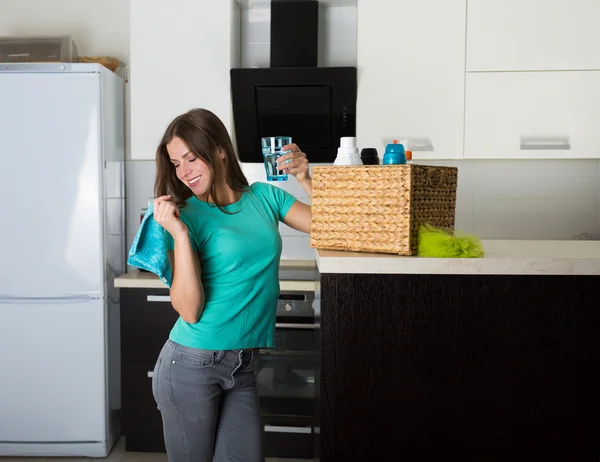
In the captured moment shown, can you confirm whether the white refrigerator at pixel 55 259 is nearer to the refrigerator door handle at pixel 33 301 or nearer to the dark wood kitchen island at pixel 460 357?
the refrigerator door handle at pixel 33 301

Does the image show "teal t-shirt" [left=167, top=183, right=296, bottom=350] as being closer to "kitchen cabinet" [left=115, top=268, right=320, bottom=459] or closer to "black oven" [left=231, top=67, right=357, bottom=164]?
"kitchen cabinet" [left=115, top=268, right=320, bottom=459]

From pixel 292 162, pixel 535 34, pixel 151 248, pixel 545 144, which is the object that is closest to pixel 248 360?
pixel 151 248

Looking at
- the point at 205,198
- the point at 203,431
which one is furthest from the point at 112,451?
the point at 205,198

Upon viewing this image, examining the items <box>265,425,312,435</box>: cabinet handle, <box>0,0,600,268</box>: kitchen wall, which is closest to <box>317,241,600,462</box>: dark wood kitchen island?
<box>265,425,312,435</box>: cabinet handle

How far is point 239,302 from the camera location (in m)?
1.48

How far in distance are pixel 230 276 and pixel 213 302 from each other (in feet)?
0.23

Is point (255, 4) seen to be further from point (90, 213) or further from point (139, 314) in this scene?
point (139, 314)

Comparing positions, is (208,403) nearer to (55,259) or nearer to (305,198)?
(55,259)

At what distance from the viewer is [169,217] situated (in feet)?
4.47

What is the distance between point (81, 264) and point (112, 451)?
89 centimetres

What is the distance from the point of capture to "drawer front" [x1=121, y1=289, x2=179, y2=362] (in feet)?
9.22

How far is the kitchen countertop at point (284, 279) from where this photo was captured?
2.72 meters

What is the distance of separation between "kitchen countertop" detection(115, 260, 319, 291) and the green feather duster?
1371mm

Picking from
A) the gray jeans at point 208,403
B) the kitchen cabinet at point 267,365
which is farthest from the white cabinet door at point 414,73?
the gray jeans at point 208,403
